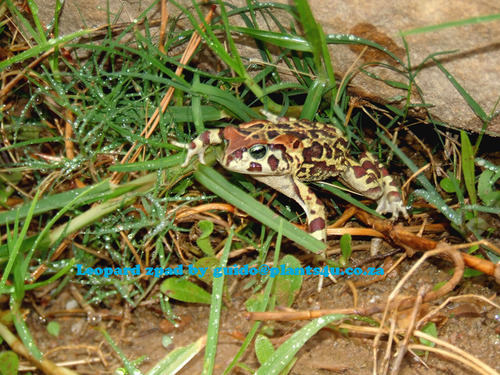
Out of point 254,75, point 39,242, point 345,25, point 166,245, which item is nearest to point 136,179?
point 166,245

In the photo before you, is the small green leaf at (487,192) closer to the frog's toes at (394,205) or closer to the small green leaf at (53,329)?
the frog's toes at (394,205)

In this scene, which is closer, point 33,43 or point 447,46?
point 447,46

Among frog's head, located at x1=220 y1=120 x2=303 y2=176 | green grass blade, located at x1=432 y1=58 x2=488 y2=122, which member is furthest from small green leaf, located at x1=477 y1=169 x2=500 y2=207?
frog's head, located at x1=220 y1=120 x2=303 y2=176

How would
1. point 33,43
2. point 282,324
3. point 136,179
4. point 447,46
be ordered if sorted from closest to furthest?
point 447,46 < point 282,324 < point 136,179 < point 33,43

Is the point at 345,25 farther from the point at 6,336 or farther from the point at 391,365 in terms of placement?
the point at 6,336

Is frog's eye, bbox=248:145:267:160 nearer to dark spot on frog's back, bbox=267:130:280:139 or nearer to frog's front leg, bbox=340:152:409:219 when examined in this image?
dark spot on frog's back, bbox=267:130:280:139

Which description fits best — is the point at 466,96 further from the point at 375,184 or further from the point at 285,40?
the point at 285,40
